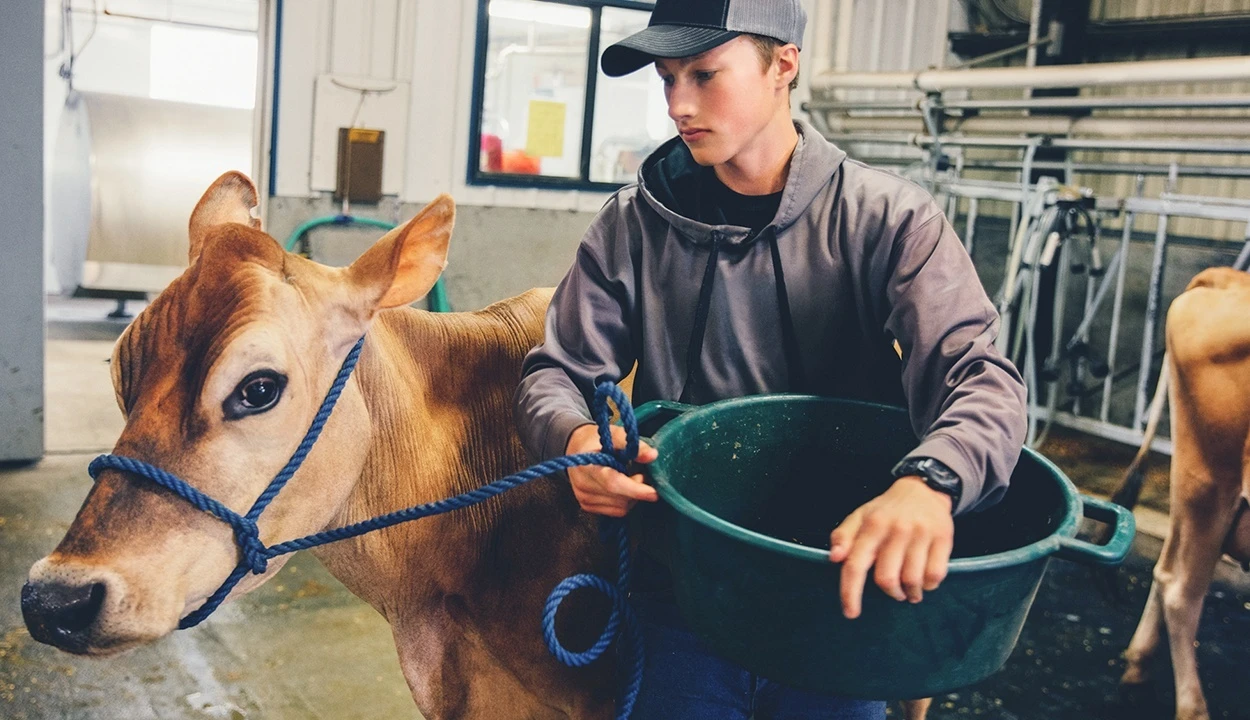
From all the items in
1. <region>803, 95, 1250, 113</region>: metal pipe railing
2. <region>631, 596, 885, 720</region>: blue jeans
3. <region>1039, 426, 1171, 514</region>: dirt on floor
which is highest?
<region>803, 95, 1250, 113</region>: metal pipe railing

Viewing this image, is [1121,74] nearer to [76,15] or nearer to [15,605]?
[15,605]

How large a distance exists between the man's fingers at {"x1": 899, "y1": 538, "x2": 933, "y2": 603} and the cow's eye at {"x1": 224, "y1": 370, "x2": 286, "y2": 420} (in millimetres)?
893

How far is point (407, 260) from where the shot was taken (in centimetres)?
169

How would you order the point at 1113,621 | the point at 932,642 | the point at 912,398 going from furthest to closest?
1. the point at 1113,621
2. the point at 912,398
3. the point at 932,642

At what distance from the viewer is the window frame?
615 cm

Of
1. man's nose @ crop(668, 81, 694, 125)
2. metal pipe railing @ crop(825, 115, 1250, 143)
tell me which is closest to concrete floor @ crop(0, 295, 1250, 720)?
man's nose @ crop(668, 81, 694, 125)

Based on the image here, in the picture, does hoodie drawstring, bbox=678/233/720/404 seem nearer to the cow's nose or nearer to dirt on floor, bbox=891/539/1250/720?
the cow's nose

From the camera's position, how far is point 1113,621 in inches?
164

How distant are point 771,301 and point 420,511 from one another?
67cm

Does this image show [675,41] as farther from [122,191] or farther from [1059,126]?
[122,191]

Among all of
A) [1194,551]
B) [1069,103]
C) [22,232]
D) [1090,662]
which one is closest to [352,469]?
[1194,551]

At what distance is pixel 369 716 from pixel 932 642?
7.64 feet

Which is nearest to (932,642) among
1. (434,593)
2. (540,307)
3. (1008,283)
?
(434,593)

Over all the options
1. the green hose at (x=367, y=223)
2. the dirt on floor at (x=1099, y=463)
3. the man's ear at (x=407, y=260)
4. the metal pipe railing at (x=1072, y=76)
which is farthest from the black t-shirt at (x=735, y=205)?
the dirt on floor at (x=1099, y=463)
